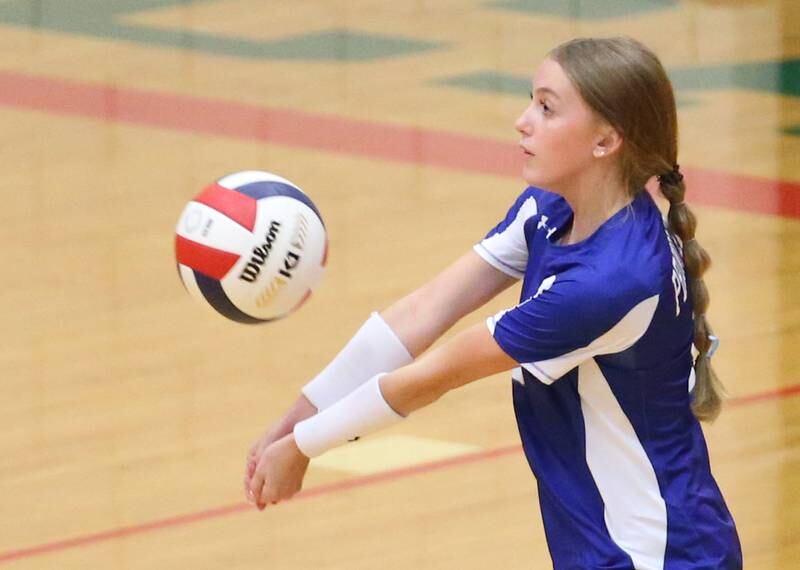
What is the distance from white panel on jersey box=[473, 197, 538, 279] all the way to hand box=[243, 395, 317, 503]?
15.7 inches

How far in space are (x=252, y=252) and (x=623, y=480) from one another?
33.2 inches

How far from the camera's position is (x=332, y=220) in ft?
23.5

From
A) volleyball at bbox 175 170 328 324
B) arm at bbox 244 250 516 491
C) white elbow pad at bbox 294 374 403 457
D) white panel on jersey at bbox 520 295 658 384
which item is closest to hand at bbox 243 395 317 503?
arm at bbox 244 250 516 491

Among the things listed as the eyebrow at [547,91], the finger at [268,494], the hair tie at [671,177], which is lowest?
the finger at [268,494]

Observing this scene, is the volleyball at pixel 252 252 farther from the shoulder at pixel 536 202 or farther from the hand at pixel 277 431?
the shoulder at pixel 536 202

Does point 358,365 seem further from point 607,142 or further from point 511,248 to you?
point 607,142

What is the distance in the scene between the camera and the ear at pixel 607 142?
2854 mm

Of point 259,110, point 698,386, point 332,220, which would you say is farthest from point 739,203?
point 698,386

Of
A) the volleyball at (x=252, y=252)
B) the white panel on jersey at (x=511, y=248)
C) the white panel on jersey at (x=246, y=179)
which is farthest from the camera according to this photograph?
the white panel on jersey at (x=246, y=179)

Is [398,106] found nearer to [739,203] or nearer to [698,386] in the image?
[739,203]

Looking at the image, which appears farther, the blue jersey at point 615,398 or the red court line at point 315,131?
the red court line at point 315,131

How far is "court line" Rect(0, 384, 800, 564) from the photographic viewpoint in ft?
14.2

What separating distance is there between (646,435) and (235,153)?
209 inches

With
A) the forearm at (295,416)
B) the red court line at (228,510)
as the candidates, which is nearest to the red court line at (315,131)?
the red court line at (228,510)
